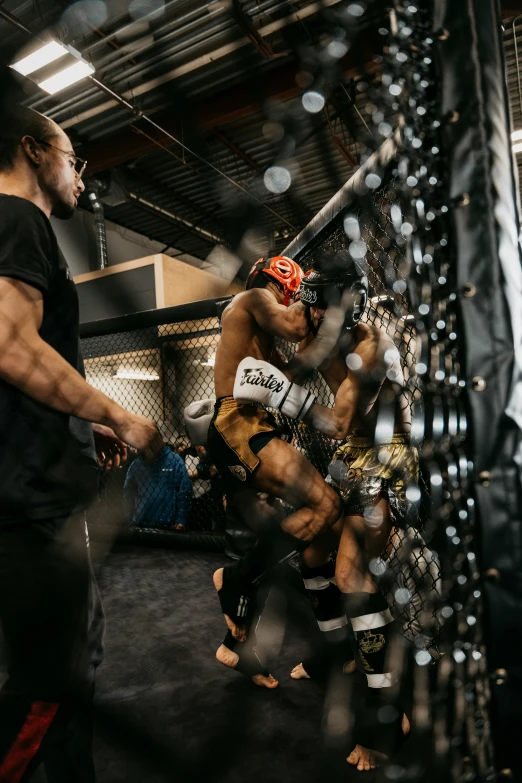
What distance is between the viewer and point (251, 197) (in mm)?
7844

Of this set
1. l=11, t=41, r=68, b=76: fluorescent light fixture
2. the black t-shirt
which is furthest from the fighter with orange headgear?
l=11, t=41, r=68, b=76: fluorescent light fixture

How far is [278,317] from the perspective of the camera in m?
1.91

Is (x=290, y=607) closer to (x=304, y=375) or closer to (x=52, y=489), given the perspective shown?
(x=304, y=375)

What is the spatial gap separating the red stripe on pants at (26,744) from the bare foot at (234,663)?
105cm

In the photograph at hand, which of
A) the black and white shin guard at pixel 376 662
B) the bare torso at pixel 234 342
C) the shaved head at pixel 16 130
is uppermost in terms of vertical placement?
the shaved head at pixel 16 130

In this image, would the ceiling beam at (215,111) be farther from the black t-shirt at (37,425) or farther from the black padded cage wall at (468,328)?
the black t-shirt at (37,425)

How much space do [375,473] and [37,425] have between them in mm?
1162

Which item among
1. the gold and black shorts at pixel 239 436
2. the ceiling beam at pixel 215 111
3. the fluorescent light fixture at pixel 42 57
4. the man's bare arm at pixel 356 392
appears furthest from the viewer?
the ceiling beam at pixel 215 111

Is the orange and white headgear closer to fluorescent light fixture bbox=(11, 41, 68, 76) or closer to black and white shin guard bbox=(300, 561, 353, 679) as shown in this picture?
black and white shin guard bbox=(300, 561, 353, 679)

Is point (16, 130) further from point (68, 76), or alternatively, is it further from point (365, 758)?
point (68, 76)

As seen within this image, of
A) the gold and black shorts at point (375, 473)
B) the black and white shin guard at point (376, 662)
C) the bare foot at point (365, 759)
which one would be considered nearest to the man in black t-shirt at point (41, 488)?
the bare foot at point (365, 759)

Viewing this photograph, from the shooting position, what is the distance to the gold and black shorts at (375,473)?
1618 millimetres

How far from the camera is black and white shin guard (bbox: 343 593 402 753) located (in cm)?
134

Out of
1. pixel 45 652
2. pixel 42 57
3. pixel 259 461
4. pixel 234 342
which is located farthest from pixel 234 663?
pixel 42 57
